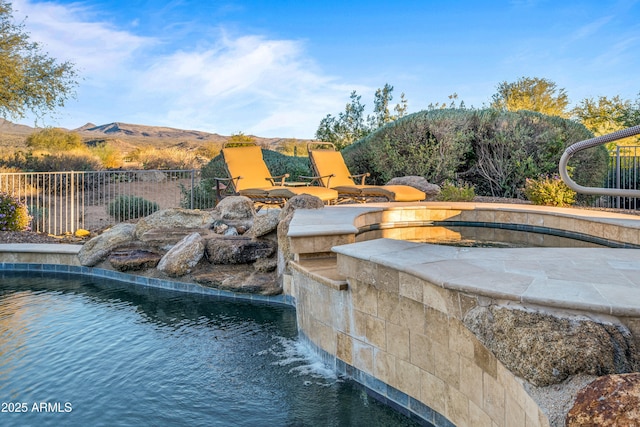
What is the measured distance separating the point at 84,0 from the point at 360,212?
1356cm

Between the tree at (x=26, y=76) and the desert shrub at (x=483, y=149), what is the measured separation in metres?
9.38

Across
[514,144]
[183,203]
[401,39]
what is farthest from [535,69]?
[183,203]

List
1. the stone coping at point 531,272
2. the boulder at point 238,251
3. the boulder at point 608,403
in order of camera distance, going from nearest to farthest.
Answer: the boulder at point 608,403
the stone coping at point 531,272
the boulder at point 238,251

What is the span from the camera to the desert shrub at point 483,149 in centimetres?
1023

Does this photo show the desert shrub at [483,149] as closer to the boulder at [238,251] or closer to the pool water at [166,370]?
the boulder at [238,251]

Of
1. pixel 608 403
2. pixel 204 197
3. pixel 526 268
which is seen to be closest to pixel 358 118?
pixel 204 197

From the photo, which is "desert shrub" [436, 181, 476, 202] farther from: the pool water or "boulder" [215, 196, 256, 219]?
the pool water

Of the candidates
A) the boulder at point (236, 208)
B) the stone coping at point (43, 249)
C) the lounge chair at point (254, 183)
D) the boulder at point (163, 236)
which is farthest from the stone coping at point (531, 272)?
the stone coping at point (43, 249)

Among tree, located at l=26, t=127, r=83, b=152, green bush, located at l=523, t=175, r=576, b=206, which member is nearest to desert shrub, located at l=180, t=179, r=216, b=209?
green bush, located at l=523, t=175, r=576, b=206

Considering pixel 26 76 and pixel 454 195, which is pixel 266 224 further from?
pixel 26 76

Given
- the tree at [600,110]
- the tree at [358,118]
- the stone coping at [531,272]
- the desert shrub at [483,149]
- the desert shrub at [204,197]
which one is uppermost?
the tree at [600,110]

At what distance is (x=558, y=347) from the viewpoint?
166 centimetres

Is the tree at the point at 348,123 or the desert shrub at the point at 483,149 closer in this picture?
the desert shrub at the point at 483,149

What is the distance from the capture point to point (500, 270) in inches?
94.0
